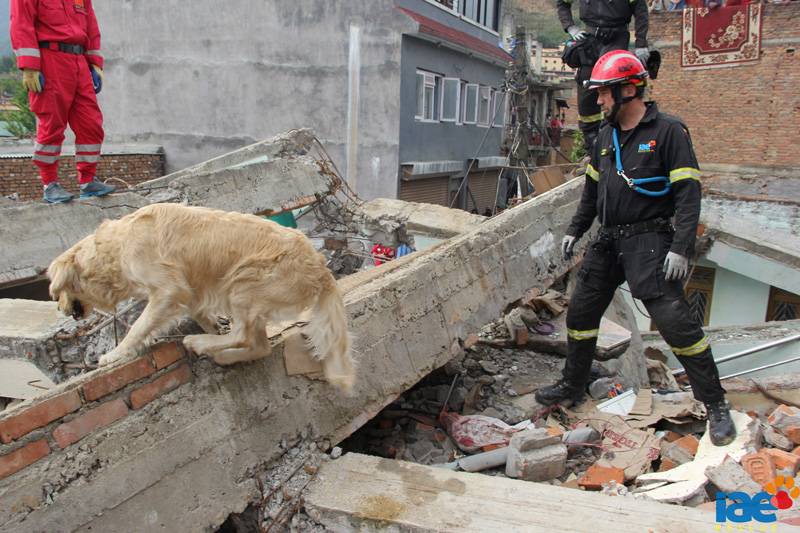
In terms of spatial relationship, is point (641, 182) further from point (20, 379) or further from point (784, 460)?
point (20, 379)

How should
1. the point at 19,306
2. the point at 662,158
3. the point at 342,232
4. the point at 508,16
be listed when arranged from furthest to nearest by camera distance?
the point at 508,16 → the point at 342,232 → the point at 19,306 → the point at 662,158

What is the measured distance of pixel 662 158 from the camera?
337cm

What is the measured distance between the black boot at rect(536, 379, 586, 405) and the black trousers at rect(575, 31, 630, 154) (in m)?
3.00

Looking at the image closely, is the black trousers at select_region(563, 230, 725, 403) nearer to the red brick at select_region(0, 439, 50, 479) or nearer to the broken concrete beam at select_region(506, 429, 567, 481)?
the broken concrete beam at select_region(506, 429, 567, 481)

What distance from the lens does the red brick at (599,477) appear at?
3098 millimetres

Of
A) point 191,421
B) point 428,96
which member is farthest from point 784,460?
point 428,96

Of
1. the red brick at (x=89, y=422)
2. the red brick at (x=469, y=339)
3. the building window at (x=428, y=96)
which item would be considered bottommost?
the red brick at (x=469, y=339)

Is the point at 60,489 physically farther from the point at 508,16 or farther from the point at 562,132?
the point at 562,132

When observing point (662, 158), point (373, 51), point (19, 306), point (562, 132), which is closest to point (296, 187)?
point (19, 306)

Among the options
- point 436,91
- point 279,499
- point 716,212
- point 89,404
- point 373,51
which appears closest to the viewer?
point 89,404

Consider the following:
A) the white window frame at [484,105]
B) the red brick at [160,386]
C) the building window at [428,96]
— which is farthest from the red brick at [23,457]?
the white window frame at [484,105]

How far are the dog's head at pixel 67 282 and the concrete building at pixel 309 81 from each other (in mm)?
12188

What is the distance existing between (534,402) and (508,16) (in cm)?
2563

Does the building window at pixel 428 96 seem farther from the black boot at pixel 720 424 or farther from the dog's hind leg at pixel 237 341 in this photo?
the dog's hind leg at pixel 237 341
